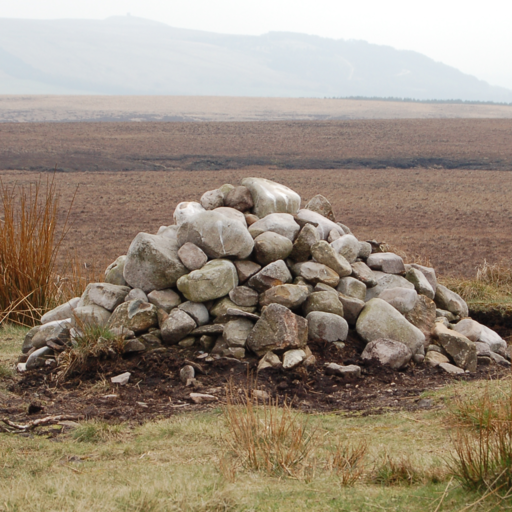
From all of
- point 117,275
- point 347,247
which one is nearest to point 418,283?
point 347,247

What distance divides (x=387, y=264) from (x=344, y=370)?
2.14 metres

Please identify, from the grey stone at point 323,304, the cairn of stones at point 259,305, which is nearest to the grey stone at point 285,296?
the cairn of stones at point 259,305

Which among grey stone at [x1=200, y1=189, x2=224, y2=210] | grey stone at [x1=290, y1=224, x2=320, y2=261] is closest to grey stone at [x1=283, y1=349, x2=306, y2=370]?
grey stone at [x1=290, y1=224, x2=320, y2=261]

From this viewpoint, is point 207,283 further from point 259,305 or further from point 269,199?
point 269,199

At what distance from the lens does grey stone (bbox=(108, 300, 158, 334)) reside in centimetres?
678

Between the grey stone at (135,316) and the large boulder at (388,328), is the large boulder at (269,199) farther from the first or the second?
the grey stone at (135,316)

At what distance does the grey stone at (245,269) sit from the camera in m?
7.16

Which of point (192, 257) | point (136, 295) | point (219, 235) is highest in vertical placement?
Result: point (219, 235)

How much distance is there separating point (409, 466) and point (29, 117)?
264ft

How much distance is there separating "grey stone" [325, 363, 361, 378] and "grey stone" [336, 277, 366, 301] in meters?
1.27

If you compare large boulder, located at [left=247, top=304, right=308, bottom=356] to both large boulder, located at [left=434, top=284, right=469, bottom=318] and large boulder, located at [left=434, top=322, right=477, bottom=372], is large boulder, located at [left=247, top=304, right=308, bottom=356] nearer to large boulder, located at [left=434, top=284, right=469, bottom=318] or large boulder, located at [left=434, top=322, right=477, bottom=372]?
large boulder, located at [left=434, top=322, right=477, bottom=372]

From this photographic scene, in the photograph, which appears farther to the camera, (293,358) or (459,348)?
(459,348)

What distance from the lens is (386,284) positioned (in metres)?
7.79

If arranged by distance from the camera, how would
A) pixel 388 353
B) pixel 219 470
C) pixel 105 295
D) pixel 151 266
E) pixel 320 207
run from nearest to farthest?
pixel 219 470 < pixel 388 353 < pixel 151 266 < pixel 105 295 < pixel 320 207
